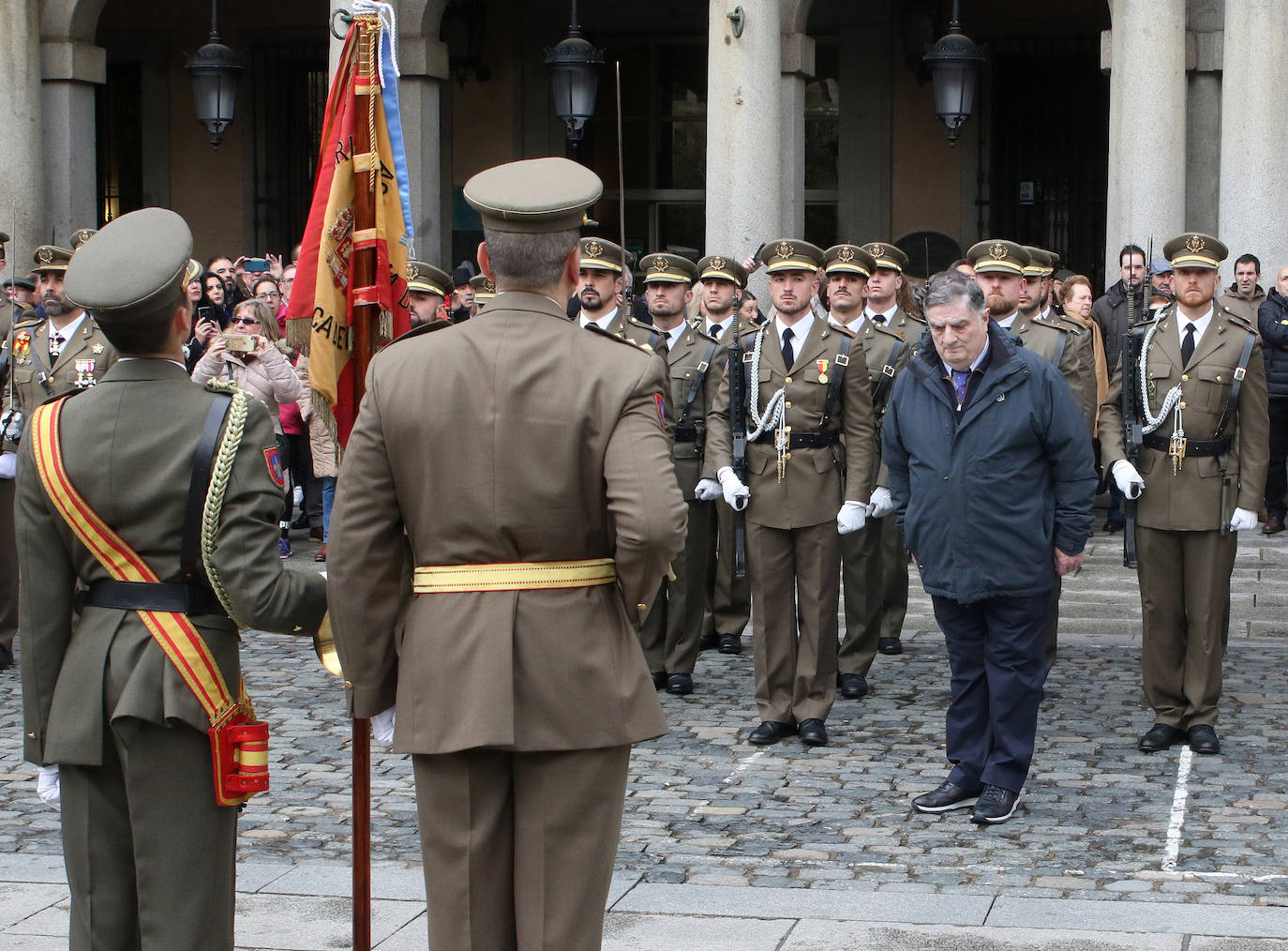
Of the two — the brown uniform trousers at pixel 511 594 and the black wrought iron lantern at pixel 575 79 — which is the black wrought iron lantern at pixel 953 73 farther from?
the brown uniform trousers at pixel 511 594

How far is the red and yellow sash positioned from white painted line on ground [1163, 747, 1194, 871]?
118 inches

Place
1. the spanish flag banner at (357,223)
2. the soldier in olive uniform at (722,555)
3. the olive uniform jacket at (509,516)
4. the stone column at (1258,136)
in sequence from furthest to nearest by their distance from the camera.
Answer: the stone column at (1258,136) < the soldier in olive uniform at (722,555) < the spanish flag banner at (357,223) < the olive uniform jacket at (509,516)

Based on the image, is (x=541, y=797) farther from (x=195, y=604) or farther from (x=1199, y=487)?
(x=1199, y=487)

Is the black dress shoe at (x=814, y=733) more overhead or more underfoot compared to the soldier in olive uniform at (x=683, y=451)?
more underfoot

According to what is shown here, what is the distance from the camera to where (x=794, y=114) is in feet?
51.3

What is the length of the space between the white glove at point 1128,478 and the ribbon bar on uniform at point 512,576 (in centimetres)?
408

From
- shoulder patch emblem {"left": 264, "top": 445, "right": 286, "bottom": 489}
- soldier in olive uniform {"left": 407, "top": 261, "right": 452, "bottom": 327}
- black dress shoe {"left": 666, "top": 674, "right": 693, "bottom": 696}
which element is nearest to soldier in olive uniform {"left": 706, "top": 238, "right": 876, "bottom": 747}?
black dress shoe {"left": 666, "top": 674, "right": 693, "bottom": 696}

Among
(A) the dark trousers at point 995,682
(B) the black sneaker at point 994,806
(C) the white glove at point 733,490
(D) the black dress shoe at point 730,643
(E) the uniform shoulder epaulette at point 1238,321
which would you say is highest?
(E) the uniform shoulder epaulette at point 1238,321

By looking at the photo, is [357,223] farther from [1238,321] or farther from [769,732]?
[1238,321]

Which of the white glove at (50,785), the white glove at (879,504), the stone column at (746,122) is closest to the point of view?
the white glove at (50,785)

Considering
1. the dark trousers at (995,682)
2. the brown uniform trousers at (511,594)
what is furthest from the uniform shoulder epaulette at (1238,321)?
the brown uniform trousers at (511,594)

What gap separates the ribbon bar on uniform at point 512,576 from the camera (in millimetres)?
3553

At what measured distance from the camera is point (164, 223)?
3938 millimetres

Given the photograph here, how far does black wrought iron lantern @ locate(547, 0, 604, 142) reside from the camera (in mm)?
Result: 14688
